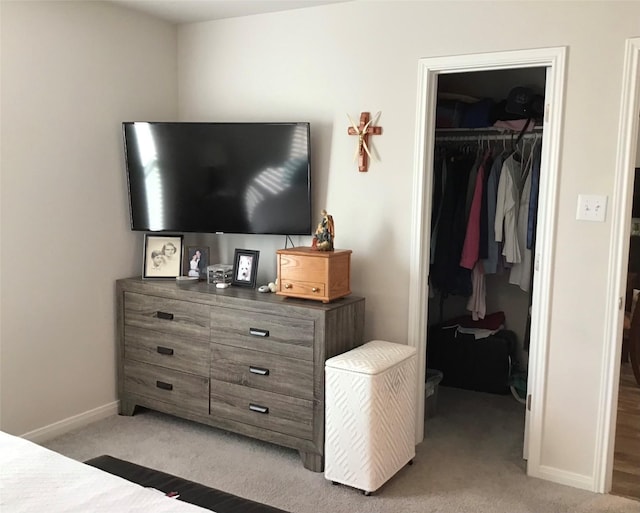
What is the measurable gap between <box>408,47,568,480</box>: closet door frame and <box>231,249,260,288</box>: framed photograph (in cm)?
90

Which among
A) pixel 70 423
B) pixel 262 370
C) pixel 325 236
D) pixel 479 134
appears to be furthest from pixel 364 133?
pixel 70 423

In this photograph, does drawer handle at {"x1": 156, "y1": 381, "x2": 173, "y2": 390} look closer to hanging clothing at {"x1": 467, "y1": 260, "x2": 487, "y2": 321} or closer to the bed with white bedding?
the bed with white bedding

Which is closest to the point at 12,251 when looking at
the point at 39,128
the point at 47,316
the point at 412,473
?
the point at 47,316

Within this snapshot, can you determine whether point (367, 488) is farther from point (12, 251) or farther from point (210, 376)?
point (12, 251)

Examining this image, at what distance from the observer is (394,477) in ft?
9.91

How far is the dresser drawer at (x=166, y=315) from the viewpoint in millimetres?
3420

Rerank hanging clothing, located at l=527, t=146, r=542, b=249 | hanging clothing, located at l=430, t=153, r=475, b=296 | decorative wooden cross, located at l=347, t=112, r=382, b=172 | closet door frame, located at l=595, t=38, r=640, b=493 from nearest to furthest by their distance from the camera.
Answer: closet door frame, located at l=595, t=38, r=640, b=493
decorative wooden cross, located at l=347, t=112, r=382, b=172
hanging clothing, located at l=527, t=146, r=542, b=249
hanging clothing, located at l=430, t=153, r=475, b=296

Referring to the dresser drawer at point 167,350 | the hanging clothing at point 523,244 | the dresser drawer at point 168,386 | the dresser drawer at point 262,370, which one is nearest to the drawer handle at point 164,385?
the dresser drawer at point 168,386

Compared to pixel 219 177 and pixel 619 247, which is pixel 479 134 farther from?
pixel 219 177

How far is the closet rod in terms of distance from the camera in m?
4.07

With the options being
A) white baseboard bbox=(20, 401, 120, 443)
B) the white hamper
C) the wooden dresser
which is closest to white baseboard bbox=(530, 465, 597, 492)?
the white hamper

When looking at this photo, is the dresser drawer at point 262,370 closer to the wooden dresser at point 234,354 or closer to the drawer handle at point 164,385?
the wooden dresser at point 234,354

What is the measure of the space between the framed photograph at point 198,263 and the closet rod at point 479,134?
6.07ft

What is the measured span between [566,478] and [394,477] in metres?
0.82
